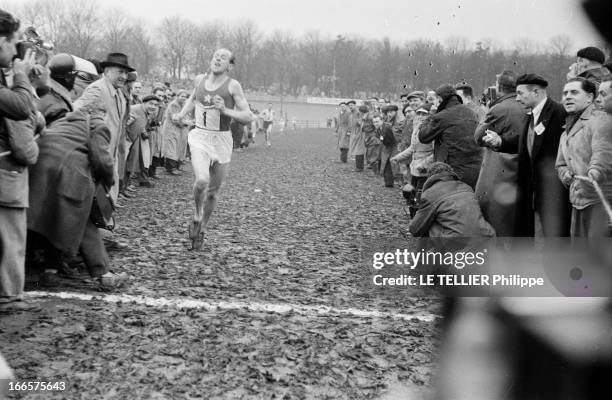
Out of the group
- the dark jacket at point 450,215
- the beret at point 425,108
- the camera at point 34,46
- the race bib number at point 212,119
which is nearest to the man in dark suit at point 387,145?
the beret at point 425,108

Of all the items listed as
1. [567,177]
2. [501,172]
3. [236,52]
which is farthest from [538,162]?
[236,52]

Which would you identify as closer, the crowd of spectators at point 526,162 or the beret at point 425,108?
the crowd of spectators at point 526,162

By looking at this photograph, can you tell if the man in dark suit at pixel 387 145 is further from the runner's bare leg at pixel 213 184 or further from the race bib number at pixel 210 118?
the race bib number at pixel 210 118

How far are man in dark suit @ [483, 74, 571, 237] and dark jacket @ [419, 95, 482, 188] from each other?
0.95 metres

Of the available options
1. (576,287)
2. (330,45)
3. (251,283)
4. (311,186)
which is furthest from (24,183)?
(330,45)

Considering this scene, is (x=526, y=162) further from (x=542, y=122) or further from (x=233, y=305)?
(x=233, y=305)

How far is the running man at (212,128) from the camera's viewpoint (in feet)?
23.5

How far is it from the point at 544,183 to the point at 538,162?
0.65ft

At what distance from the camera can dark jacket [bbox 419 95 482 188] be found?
7328 millimetres

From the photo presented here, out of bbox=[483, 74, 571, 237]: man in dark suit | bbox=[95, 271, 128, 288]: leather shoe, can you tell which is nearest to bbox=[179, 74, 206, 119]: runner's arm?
bbox=[95, 271, 128, 288]: leather shoe

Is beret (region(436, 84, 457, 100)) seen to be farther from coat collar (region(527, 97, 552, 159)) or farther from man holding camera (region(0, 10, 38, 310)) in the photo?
man holding camera (region(0, 10, 38, 310))

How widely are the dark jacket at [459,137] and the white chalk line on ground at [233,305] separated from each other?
8.73ft

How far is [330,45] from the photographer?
64.4 metres

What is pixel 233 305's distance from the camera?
5.14 meters
